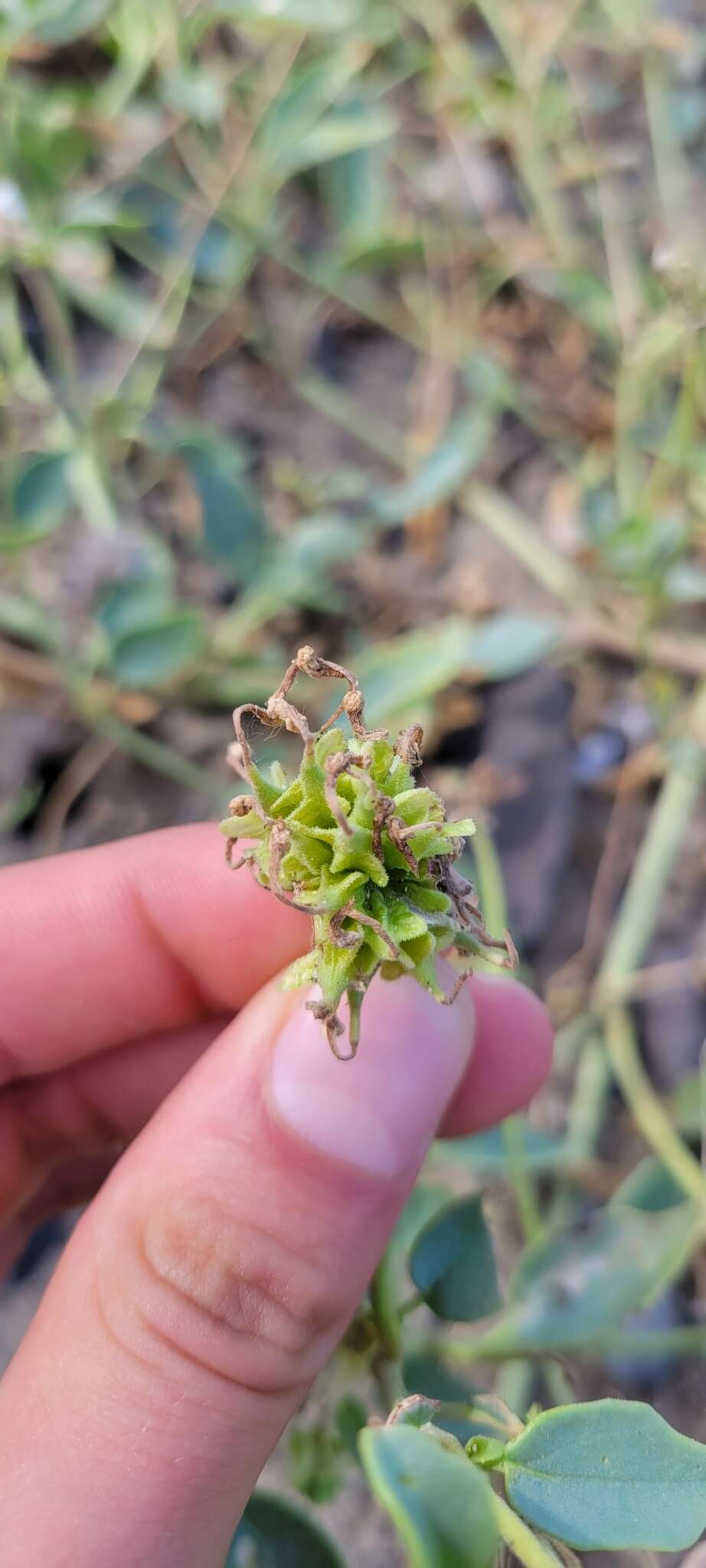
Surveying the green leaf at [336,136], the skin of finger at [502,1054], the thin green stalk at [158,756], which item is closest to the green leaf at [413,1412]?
the skin of finger at [502,1054]

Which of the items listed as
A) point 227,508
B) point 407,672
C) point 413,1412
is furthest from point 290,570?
point 413,1412

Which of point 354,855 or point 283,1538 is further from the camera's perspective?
point 283,1538

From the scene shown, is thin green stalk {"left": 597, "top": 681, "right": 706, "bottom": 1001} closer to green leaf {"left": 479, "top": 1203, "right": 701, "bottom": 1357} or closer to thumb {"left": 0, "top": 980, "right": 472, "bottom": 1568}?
green leaf {"left": 479, "top": 1203, "right": 701, "bottom": 1357}

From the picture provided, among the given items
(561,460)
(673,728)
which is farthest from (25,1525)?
(561,460)

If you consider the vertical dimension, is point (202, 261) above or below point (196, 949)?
above

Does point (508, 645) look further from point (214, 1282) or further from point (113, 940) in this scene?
point (214, 1282)

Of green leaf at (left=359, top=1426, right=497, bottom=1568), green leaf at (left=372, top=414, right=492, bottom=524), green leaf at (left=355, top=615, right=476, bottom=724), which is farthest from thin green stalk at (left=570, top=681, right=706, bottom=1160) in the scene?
green leaf at (left=359, top=1426, right=497, bottom=1568)

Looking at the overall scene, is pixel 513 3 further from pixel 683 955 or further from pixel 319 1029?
pixel 319 1029
